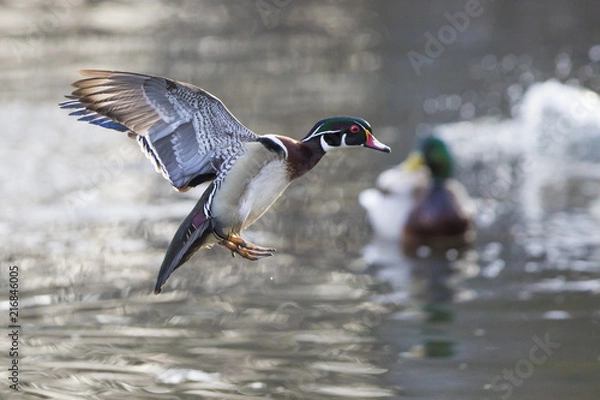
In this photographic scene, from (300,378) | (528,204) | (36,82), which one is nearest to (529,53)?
(528,204)

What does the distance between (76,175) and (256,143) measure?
8.16m

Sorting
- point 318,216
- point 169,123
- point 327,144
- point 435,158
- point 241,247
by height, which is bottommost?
point 241,247

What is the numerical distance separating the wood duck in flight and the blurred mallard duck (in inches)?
225

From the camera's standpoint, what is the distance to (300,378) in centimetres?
765

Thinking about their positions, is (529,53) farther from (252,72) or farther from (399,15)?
(252,72)

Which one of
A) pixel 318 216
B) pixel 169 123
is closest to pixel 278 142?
pixel 169 123

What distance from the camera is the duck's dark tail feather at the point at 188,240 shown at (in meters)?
6.23

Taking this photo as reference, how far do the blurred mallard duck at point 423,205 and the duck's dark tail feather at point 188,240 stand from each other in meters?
5.67

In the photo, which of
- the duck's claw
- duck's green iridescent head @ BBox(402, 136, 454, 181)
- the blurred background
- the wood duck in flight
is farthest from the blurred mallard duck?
the wood duck in flight

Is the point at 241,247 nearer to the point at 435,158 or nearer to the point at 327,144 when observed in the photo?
the point at 327,144

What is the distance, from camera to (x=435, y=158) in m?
12.8

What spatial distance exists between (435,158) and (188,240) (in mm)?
6828

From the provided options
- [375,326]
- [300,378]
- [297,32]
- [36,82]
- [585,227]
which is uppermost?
[297,32]

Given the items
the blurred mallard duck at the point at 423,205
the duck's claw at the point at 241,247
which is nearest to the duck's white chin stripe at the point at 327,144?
the duck's claw at the point at 241,247
